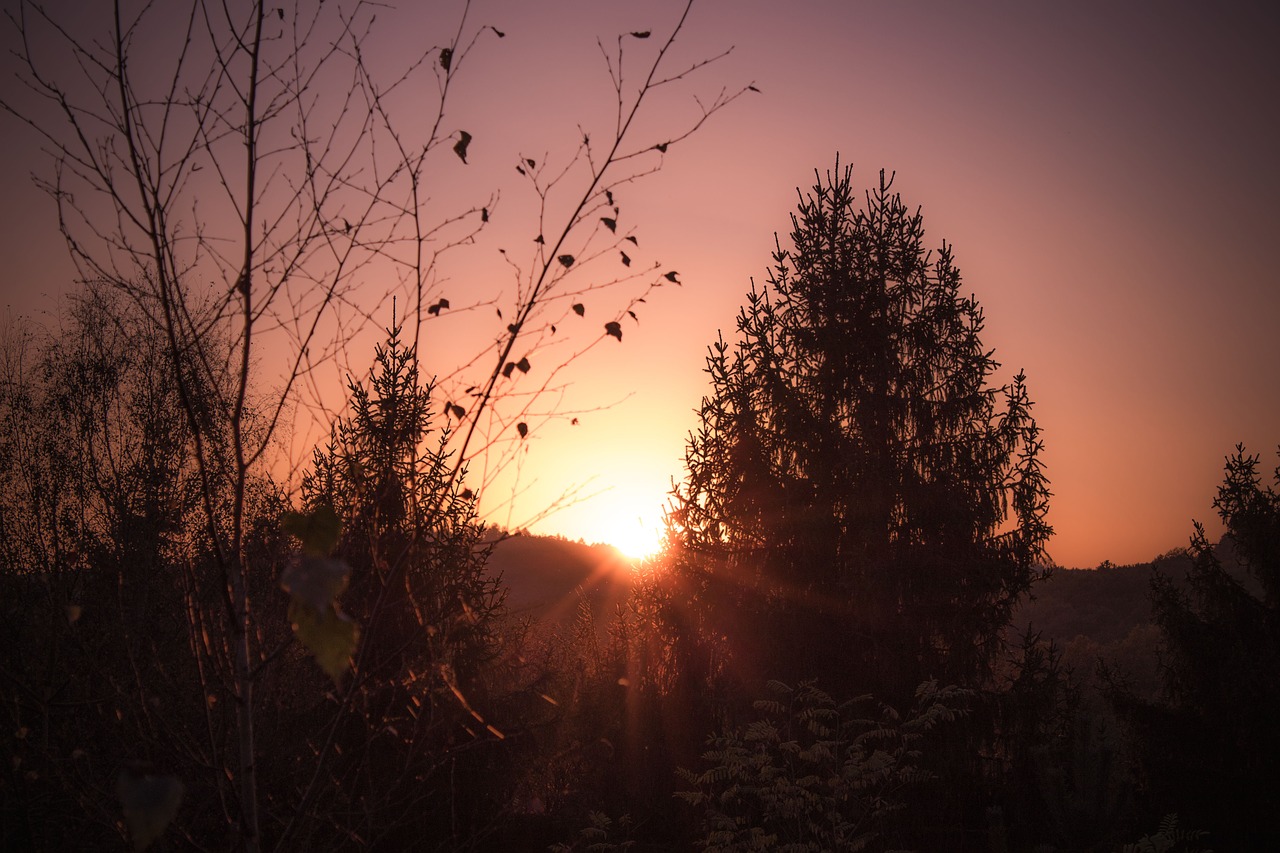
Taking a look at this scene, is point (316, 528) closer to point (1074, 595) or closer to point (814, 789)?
point (814, 789)

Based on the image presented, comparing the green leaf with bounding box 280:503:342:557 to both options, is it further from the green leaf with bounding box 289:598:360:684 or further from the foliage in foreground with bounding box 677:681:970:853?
the foliage in foreground with bounding box 677:681:970:853

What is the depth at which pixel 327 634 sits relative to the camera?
153 centimetres

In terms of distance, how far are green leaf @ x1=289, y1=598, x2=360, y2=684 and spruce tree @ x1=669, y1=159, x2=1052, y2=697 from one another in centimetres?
1238

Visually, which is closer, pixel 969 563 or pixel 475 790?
pixel 475 790

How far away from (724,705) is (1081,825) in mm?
5603

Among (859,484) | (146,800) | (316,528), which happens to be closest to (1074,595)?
(859,484)

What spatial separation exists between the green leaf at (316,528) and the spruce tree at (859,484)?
12.2m

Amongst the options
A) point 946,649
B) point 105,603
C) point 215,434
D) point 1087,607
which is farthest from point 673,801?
point 1087,607

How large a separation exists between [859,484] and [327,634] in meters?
12.9

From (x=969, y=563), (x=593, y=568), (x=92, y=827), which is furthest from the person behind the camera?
(x=593, y=568)

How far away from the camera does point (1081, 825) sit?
11.3 metres

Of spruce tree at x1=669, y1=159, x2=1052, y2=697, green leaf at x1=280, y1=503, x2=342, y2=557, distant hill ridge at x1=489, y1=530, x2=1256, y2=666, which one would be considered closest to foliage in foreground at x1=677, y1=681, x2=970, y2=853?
spruce tree at x1=669, y1=159, x2=1052, y2=697

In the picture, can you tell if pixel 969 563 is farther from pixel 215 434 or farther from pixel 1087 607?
pixel 1087 607

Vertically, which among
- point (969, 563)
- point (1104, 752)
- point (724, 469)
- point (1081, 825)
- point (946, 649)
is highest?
point (724, 469)
